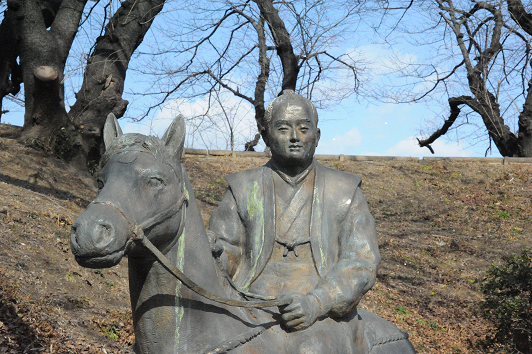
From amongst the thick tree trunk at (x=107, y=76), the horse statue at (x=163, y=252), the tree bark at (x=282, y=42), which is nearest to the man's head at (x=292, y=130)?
the horse statue at (x=163, y=252)

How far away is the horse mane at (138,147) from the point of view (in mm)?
2715

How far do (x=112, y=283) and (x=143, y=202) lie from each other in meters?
6.94

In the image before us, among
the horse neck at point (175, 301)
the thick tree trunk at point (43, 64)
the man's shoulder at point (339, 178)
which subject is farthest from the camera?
the thick tree trunk at point (43, 64)

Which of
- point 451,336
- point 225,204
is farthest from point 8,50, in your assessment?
point 225,204

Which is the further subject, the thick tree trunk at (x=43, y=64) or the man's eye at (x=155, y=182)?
the thick tree trunk at (x=43, y=64)

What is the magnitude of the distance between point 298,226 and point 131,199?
1.36 m

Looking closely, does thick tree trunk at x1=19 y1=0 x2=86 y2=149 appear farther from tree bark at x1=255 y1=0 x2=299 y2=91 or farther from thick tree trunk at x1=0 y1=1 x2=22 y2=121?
tree bark at x1=255 y1=0 x2=299 y2=91

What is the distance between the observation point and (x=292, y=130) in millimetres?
3652

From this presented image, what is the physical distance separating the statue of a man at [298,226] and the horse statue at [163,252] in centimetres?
40

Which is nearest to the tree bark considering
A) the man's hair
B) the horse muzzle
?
the man's hair

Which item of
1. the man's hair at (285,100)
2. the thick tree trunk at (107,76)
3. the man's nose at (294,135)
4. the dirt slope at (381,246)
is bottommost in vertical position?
the dirt slope at (381,246)

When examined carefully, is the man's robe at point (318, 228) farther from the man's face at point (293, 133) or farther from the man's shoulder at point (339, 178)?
the man's face at point (293, 133)

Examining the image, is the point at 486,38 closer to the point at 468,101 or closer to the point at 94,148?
the point at 468,101

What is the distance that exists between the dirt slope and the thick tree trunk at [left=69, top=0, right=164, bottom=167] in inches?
31.2
